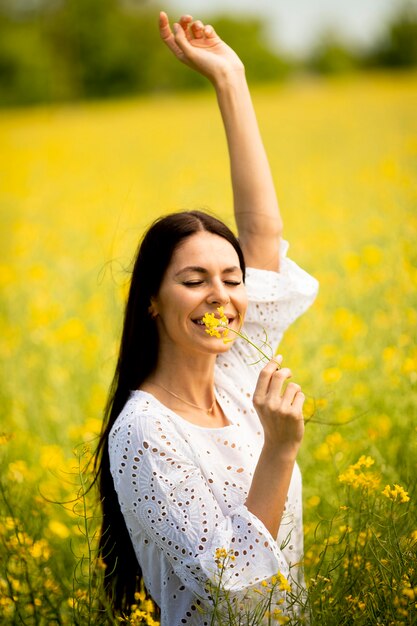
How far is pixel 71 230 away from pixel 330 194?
267 cm

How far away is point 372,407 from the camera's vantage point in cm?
326

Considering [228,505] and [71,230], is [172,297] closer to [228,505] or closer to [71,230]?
[228,505]

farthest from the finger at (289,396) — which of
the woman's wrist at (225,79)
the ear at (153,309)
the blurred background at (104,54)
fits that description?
the blurred background at (104,54)

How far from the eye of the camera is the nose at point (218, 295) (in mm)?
1874

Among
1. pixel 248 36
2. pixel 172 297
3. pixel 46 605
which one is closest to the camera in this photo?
pixel 172 297

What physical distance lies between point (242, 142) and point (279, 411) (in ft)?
3.08

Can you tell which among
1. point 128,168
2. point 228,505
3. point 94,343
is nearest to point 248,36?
point 128,168

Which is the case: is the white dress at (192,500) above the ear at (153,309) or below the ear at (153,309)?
below

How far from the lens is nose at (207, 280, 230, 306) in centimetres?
187

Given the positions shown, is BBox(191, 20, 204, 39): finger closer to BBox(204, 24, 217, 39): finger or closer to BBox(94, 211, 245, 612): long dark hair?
BBox(204, 24, 217, 39): finger

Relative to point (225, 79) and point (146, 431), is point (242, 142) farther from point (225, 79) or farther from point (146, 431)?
point (146, 431)

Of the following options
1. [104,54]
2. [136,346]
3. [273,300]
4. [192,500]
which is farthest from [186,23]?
[104,54]

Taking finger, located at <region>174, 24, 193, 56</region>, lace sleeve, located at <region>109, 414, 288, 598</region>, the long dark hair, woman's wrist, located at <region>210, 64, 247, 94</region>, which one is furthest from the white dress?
finger, located at <region>174, 24, 193, 56</region>

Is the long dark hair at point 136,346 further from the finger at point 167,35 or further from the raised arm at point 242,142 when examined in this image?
the finger at point 167,35
